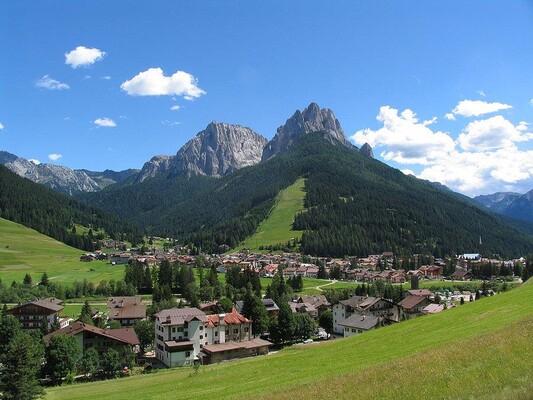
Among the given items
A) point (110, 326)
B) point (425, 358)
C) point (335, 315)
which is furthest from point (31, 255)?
point (425, 358)

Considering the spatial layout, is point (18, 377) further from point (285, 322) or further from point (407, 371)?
point (285, 322)

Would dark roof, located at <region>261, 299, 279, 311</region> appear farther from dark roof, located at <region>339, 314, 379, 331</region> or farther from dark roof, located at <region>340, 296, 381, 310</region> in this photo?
dark roof, located at <region>339, 314, 379, 331</region>

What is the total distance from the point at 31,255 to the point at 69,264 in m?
20.3

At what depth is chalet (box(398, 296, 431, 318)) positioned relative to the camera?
9694 cm

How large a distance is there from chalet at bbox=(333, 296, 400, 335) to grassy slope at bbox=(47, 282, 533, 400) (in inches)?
1758

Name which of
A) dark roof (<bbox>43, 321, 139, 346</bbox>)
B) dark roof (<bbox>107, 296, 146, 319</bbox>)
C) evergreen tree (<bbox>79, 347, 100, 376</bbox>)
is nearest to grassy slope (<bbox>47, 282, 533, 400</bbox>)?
evergreen tree (<bbox>79, 347, 100, 376</bbox>)

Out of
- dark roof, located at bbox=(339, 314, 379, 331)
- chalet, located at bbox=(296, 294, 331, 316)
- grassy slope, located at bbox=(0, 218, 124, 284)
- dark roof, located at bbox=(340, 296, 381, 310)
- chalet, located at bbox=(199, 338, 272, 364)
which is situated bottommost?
chalet, located at bbox=(199, 338, 272, 364)

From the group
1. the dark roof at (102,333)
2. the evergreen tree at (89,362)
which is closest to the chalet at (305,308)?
the dark roof at (102,333)

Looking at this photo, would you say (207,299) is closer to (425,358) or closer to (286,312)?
(286,312)

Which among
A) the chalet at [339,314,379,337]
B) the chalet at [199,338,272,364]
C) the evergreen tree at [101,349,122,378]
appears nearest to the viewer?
the evergreen tree at [101,349,122,378]

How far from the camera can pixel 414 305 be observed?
98.1 meters

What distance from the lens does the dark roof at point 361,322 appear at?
3055 inches

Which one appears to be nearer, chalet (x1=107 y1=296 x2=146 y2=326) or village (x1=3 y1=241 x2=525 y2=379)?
village (x1=3 y1=241 x2=525 y2=379)

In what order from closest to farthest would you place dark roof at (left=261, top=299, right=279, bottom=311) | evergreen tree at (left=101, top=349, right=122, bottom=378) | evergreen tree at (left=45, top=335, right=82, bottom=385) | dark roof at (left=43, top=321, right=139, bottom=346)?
evergreen tree at (left=45, top=335, right=82, bottom=385) < evergreen tree at (left=101, top=349, right=122, bottom=378) < dark roof at (left=43, top=321, right=139, bottom=346) < dark roof at (left=261, top=299, right=279, bottom=311)
